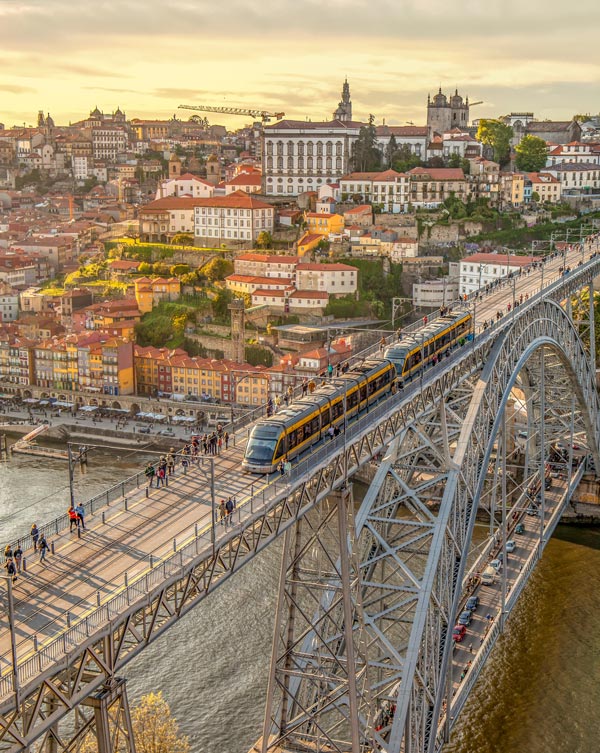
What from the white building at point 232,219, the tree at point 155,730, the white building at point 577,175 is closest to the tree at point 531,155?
the white building at point 577,175

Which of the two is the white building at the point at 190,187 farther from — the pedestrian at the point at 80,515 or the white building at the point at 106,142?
the pedestrian at the point at 80,515

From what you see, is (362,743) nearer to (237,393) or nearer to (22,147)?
(237,393)

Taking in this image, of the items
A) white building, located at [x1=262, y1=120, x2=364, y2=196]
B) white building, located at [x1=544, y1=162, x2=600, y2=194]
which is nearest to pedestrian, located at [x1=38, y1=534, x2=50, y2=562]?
white building, located at [x1=262, y1=120, x2=364, y2=196]

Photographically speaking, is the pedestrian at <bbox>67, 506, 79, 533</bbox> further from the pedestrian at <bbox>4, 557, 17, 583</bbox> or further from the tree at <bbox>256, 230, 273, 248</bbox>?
the tree at <bbox>256, 230, 273, 248</bbox>

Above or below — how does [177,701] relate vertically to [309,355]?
below

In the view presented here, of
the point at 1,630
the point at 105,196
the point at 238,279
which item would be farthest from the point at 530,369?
the point at 105,196

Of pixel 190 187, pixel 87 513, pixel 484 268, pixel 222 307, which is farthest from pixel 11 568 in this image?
pixel 190 187
